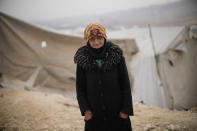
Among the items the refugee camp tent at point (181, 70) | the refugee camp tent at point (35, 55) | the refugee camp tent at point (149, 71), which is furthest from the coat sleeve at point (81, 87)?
the refugee camp tent at point (35, 55)

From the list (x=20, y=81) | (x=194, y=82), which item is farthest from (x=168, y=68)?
(x=20, y=81)

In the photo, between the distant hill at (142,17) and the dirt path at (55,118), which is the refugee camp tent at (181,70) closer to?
the dirt path at (55,118)

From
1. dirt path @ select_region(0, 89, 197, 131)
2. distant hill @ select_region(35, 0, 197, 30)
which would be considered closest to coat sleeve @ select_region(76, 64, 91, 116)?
dirt path @ select_region(0, 89, 197, 131)

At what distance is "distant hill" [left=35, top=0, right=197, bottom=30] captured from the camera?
3539mm

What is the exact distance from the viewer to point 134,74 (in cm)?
264

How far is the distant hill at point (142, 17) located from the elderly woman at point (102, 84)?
3767mm

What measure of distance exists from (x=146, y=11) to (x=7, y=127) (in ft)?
14.3

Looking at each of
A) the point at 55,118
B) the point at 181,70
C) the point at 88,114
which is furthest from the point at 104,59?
the point at 181,70

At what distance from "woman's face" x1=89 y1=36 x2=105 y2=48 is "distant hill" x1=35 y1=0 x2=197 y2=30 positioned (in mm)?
3772

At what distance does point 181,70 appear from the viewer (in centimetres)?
176

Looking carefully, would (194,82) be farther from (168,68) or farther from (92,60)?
(92,60)

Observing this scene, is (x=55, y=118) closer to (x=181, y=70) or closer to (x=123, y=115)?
(x=123, y=115)

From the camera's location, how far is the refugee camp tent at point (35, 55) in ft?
7.34

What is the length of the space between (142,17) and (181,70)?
3064mm
